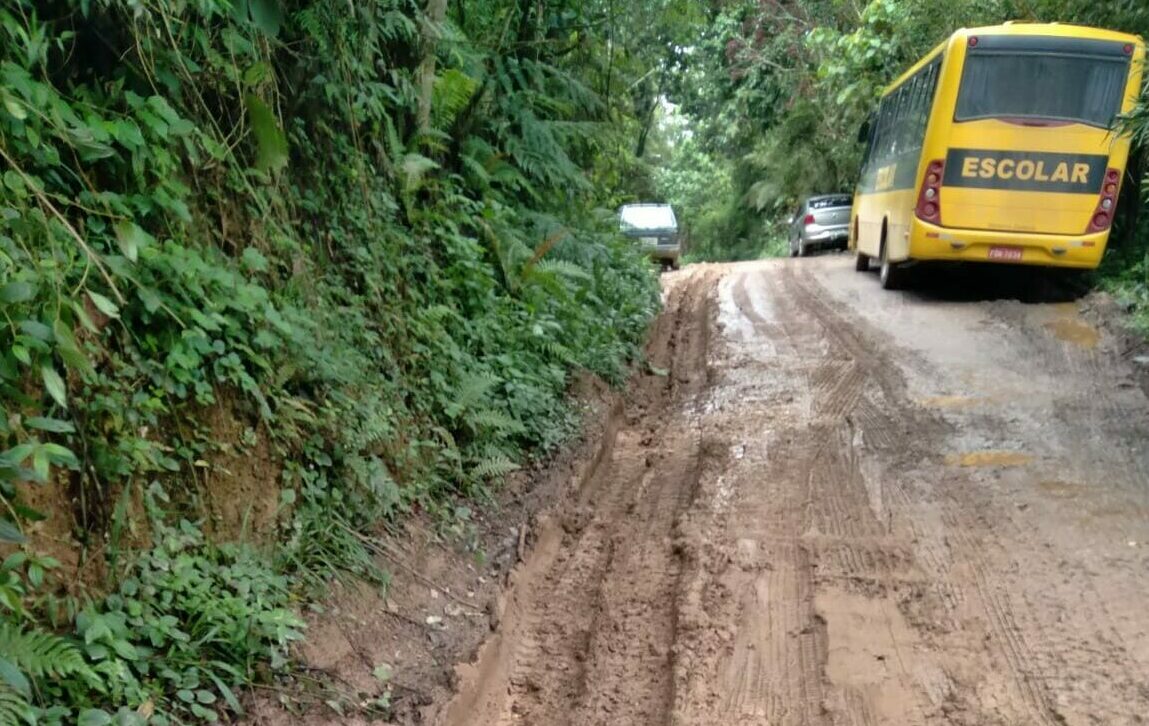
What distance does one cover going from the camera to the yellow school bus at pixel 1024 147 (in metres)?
11.2

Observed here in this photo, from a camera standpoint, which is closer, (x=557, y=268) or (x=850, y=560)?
(x=850, y=560)

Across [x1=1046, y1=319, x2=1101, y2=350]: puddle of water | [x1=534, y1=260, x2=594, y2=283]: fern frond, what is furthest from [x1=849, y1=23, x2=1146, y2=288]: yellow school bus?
[x1=534, y1=260, x2=594, y2=283]: fern frond

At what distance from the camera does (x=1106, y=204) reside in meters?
11.3

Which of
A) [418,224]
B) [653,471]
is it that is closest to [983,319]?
[653,471]

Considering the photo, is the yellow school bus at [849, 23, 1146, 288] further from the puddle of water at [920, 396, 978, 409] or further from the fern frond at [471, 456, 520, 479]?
the fern frond at [471, 456, 520, 479]

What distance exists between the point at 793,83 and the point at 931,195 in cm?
1595

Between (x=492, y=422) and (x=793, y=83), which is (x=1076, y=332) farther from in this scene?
(x=793, y=83)

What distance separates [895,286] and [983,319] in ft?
9.80

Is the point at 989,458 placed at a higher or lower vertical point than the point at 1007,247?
lower

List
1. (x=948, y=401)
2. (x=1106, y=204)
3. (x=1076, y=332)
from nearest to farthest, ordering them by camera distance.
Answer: (x=948, y=401) < (x=1076, y=332) < (x=1106, y=204)

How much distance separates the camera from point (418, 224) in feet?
22.4

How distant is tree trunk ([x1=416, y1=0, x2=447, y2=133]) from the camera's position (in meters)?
6.72

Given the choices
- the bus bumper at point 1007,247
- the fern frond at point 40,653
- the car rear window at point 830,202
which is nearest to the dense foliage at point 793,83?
the bus bumper at point 1007,247

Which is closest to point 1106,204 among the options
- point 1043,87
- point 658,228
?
point 1043,87
